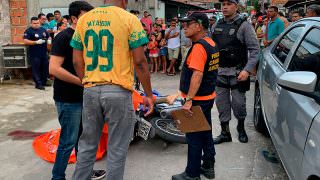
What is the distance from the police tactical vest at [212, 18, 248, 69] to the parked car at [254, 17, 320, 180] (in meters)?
0.38

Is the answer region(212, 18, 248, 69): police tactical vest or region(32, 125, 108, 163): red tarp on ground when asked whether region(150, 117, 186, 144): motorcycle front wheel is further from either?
region(212, 18, 248, 69): police tactical vest

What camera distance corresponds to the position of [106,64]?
8.74ft

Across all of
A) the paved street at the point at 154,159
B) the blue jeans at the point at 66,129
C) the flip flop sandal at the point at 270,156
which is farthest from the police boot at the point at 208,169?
the blue jeans at the point at 66,129

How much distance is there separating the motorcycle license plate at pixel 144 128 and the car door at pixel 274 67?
1.35 m

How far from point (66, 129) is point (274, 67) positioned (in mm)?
2377

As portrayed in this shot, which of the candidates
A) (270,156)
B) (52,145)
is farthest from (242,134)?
(52,145)

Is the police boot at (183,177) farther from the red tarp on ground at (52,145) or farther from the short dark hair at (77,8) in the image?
the short dark hair at (77,8)

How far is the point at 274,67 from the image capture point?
4.04m

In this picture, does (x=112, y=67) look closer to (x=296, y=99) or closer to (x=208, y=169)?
(x=296, y=99)

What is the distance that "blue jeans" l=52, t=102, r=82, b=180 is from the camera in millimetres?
3189

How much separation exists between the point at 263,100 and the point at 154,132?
4.55 ft

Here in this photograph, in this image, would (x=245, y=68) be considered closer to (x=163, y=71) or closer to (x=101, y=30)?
(x=101, y=30)

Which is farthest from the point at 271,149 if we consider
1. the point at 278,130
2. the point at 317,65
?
the point at 317,65

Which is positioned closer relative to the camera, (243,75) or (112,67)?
(112,67)
